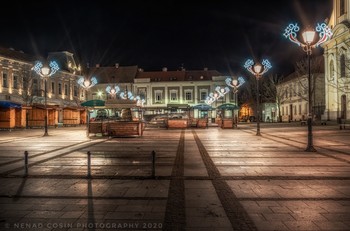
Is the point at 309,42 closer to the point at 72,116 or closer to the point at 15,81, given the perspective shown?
the point at 72,116

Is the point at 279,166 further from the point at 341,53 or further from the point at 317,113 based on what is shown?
the point at 317,113

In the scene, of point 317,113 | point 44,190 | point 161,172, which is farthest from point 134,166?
point 317,113

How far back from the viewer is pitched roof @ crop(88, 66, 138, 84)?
3182 inches

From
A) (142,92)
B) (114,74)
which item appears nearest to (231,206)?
(142,92)

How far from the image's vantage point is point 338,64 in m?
44.2

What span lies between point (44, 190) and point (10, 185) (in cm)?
110

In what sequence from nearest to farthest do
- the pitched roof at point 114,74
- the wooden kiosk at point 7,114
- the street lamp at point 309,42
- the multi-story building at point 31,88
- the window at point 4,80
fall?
the street lamp at point 309,42, the wooden kiosk at point 7,114, the multi-story building at point 31,88, the window at point 4,80, the pitched roof at point 114,74

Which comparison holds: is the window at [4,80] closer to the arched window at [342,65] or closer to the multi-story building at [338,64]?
the multi-story building at [338,64]

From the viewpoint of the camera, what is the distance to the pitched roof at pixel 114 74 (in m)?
80.8

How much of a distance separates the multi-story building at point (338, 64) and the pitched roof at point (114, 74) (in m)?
44.9

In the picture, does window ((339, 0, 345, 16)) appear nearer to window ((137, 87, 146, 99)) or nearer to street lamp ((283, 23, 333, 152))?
street lamp ((283, 23, 333, 152))

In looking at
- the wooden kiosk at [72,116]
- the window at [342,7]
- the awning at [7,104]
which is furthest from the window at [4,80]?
the window at [342,7]

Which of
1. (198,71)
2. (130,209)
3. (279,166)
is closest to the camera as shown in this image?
(130,209)

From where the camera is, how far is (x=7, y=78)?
47531 millimetres
